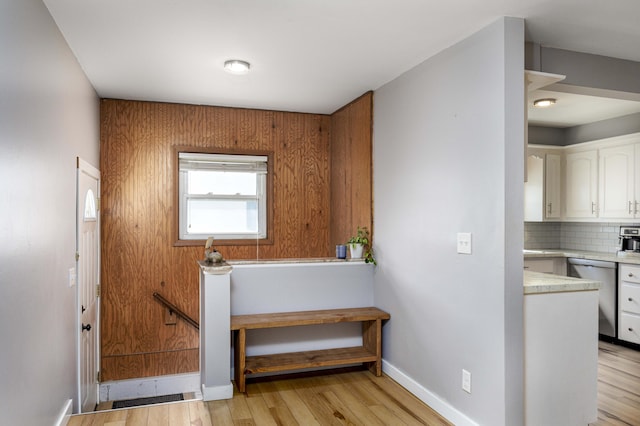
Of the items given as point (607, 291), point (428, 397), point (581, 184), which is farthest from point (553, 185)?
point (428, 397)

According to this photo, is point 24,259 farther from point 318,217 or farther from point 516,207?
point 318,217

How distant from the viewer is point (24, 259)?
2072 mm

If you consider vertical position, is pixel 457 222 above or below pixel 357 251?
above

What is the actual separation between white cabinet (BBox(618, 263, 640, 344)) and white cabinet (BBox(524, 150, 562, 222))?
1.14m

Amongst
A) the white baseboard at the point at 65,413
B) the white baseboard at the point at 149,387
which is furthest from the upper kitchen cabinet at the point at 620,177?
the white baseboard at the point at 65,413

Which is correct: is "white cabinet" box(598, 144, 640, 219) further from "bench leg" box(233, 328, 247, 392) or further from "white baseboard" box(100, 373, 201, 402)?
"white baseboard" box(100, 373, 201, 402)

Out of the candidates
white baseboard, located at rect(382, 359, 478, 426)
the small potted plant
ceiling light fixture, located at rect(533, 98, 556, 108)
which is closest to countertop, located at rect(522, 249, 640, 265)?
ceiling light fixture, located at rect(533, 98, 556, 108)

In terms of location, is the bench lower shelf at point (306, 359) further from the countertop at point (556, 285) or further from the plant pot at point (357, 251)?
the countertop at point (556, 285)

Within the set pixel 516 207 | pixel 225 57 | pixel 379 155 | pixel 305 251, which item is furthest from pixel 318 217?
pixel 516 207

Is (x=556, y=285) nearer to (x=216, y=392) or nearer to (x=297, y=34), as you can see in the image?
(x=297, y=34)

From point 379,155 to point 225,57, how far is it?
61.5 inches

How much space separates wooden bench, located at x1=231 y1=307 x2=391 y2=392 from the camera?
140 inches

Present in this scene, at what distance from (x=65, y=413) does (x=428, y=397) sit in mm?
2400

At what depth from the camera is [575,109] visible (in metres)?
5.06
